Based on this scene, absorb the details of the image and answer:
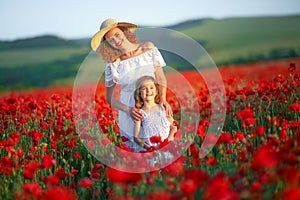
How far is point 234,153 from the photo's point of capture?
347 cm

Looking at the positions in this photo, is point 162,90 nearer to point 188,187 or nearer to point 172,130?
point 172,130

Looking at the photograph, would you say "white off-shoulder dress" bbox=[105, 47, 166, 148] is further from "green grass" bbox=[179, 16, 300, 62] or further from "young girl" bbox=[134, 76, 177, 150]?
"green grass" bbox=[179, 16, 300, 62]

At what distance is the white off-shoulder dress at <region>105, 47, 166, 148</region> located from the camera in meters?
4.39

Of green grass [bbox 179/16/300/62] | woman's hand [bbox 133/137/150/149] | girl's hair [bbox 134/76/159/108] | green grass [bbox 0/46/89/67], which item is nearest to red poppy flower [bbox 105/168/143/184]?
woman's hand [bbox 133/137/150/149]

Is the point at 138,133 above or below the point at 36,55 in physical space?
below

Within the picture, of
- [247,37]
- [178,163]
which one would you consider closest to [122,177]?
[178,163]

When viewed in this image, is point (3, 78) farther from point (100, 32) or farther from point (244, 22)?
Result: point (100, 32)

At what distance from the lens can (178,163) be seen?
8.68 feet

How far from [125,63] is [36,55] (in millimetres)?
13497

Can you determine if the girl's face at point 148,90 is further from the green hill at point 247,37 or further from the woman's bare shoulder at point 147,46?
the green hill at point 247,37

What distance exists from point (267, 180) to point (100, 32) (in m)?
2.67

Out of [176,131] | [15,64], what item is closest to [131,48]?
[176,131]

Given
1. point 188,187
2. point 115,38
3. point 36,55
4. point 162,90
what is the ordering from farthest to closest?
point 36,55, point 115,38, point 162,90, point 188,187

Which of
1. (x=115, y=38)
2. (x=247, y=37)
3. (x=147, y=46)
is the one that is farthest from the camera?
(x=247, y=37)
